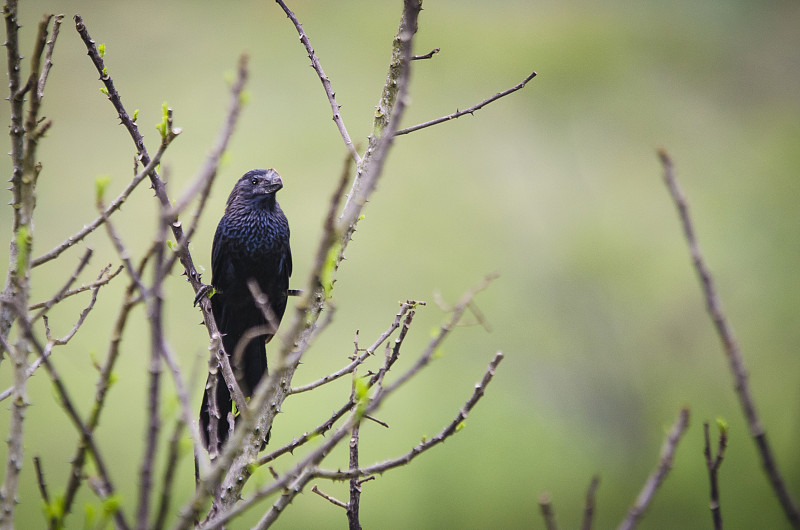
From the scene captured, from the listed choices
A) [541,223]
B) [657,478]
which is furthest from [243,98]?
[541,223]

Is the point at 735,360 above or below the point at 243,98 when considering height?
below

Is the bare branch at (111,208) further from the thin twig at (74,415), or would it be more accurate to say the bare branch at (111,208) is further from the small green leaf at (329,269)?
the small green leaf at (329,269)

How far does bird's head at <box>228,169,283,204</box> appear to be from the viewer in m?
2.92

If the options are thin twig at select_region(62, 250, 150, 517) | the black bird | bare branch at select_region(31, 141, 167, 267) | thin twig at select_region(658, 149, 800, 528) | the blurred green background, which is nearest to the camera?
thin twig at select_region(658, 149, 800, 528)

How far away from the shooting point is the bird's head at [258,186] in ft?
9.58

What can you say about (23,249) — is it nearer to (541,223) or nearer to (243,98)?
(243,98)

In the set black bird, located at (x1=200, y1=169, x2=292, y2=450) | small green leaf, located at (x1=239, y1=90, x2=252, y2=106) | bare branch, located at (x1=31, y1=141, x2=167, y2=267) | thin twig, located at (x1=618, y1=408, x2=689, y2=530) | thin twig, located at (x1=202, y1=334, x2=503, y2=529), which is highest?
black bird, located at (x1=200, y1=169, x2=292, y2=450)

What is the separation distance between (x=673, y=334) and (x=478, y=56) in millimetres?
2698

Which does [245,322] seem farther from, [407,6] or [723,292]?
[723,292]

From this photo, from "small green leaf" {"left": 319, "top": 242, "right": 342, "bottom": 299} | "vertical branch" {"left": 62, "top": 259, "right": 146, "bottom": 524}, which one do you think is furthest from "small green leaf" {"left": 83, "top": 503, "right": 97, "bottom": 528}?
"small green leaf" {"left": 319, "top": 242, "right": 342, "bottom": 299}

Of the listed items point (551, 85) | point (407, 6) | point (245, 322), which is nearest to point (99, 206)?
point (407, 6)

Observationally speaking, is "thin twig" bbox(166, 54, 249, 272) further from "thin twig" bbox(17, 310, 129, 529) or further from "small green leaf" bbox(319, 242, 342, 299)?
"small green leaf" bbox(319, 242, 342, 299)

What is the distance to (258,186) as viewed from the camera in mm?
2949

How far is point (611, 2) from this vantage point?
18.0ft
